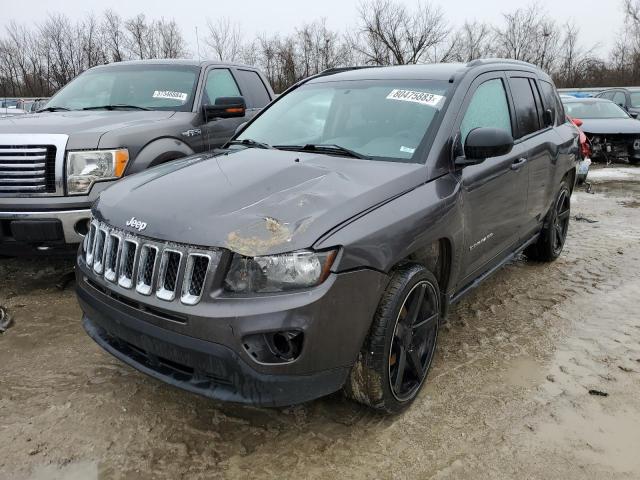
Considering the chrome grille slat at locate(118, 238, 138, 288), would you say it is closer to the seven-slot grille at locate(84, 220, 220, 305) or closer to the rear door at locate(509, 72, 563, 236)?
the seven-slot grille at locate(84, 220, 220, 305)

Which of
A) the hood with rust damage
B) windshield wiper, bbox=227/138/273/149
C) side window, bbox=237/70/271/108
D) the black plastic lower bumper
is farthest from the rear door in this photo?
side window, bbox=237/70/271/108

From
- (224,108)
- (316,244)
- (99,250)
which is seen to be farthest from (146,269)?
(224,108)

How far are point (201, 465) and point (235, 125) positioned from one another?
3.84 meters

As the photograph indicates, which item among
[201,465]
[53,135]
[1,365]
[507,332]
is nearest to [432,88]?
[507,332]

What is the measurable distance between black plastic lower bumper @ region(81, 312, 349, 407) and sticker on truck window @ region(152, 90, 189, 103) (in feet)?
10.4

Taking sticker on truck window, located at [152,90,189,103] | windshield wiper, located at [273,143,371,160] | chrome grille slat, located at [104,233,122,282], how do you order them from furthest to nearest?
sticker on truck window, located at [152,90,189,103]
windshield wiper, located at [273,143,371,160]
chrome grille slat, located at [104,233,122,282]

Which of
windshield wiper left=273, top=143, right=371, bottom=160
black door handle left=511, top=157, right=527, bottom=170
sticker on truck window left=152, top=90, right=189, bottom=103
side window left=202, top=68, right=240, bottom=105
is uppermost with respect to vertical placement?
side window left=202, top=68, right=240, bottom=105

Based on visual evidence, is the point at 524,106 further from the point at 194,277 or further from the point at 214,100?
the point at 194,277

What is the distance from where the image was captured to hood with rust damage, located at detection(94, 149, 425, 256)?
2.13m

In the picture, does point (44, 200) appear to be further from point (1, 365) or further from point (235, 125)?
point (235, 125)

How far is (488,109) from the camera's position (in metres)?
3.50

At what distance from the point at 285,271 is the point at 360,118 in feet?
4.95

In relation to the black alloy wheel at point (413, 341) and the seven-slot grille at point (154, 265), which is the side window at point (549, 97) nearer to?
the black alloy wheel at point (413, 341)

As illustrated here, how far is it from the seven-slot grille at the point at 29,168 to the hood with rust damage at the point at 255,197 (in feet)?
4.22
